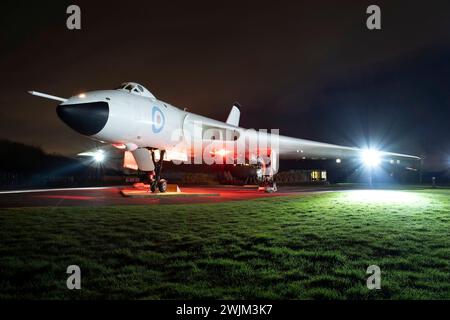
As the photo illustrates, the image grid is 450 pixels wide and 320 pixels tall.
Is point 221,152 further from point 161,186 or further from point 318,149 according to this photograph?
point 318,149

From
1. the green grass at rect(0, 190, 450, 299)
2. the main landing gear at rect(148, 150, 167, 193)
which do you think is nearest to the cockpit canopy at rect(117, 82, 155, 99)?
the main landing gear at rect(148, 150, 167, 193)

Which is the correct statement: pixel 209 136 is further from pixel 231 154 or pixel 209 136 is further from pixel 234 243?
pixel 234 243

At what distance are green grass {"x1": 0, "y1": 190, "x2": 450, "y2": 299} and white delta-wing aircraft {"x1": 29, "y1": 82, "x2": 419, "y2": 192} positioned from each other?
3.57m

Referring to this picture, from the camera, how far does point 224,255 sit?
613 cm

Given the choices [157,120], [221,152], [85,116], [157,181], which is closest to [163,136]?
[157,120]

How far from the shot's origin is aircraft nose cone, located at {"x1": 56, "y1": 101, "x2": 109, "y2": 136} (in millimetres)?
11328

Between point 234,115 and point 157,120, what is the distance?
1715 centimetres

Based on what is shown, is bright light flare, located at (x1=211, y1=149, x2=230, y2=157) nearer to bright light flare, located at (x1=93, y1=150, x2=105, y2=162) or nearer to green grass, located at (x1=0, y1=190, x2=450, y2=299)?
bright light flare, located at (x1=93, y1=150, x2=105, y2=162)

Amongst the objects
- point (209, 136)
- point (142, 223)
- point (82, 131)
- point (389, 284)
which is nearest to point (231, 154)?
point (209, 136)

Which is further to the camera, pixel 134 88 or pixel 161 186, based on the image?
pixel 161 186

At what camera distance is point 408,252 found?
6285mm

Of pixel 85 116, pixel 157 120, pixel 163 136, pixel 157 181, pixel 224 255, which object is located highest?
pixel 157 120
